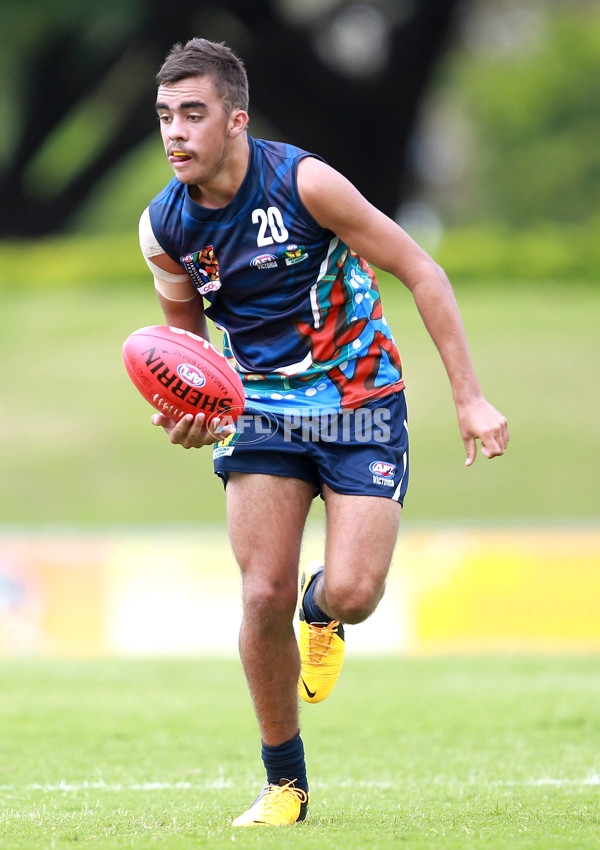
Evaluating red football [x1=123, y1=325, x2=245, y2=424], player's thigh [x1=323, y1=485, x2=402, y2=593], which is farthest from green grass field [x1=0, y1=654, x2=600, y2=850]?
red football [x1=123, y1=325, x2=245, y2=424]

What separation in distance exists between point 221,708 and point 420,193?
117ft

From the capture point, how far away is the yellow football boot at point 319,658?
500 cm

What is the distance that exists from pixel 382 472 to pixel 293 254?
2.71ft

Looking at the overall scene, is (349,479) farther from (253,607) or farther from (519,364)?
(519,364)

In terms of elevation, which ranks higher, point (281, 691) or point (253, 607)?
point (253, 607)

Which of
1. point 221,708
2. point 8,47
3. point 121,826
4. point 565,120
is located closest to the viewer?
point 121,826

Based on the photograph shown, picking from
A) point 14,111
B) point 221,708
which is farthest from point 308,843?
point 14,111

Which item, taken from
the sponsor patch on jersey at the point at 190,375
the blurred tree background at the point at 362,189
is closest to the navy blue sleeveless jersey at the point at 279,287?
the sponsor patch on jersey at the point at 190,375

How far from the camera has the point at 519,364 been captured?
21703mm

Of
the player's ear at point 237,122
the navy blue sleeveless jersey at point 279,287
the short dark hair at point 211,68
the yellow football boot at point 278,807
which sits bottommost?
the yellow football boot at point 278,807

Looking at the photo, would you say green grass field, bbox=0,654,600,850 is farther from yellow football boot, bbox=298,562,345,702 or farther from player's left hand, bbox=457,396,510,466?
player's left hand, bbox=457,396,510,466

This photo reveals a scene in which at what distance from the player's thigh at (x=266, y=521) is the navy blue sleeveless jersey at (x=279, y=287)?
0.29 metres

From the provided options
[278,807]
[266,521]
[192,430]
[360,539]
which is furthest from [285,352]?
[278,807]

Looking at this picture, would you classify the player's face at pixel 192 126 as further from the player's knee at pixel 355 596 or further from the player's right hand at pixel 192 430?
the player's knee at pixel 355 596
